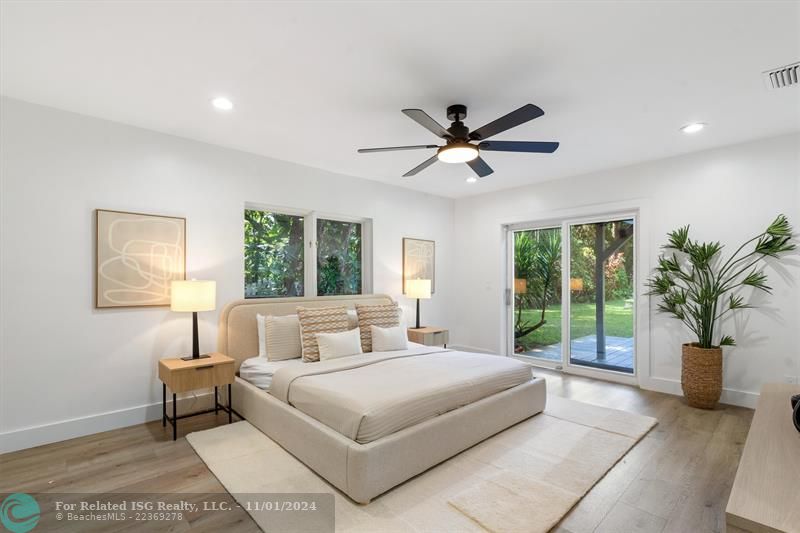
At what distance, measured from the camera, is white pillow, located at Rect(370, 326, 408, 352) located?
3963mm

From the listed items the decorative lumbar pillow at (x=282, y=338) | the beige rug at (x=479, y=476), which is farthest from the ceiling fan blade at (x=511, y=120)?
the decorative lumbar pillow at (x=282, y=338)

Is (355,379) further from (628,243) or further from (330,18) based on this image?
(628,243)

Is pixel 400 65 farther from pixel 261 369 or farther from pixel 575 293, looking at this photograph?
pixel 575 293

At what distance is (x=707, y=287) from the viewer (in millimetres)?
3826

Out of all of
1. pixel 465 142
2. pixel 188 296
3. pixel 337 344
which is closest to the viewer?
pixel 465 142

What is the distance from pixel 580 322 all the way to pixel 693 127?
2.69 m

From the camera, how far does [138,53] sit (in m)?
2.28

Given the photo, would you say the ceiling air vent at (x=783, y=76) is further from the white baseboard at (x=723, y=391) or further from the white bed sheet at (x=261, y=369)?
the white bed sheet at (x=261, y=369)

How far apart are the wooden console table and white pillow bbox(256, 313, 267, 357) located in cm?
345

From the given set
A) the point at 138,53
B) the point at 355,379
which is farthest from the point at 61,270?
the point at 355,379

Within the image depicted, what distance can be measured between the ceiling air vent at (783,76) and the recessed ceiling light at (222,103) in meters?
3.79

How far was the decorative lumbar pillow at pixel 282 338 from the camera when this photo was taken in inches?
141

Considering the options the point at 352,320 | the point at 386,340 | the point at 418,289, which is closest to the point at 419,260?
the point at 418,289

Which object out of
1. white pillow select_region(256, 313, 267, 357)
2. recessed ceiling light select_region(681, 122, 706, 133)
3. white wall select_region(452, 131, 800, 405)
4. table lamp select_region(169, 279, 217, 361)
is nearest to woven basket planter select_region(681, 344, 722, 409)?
white wall select_region(452, 131, 800, 405)
